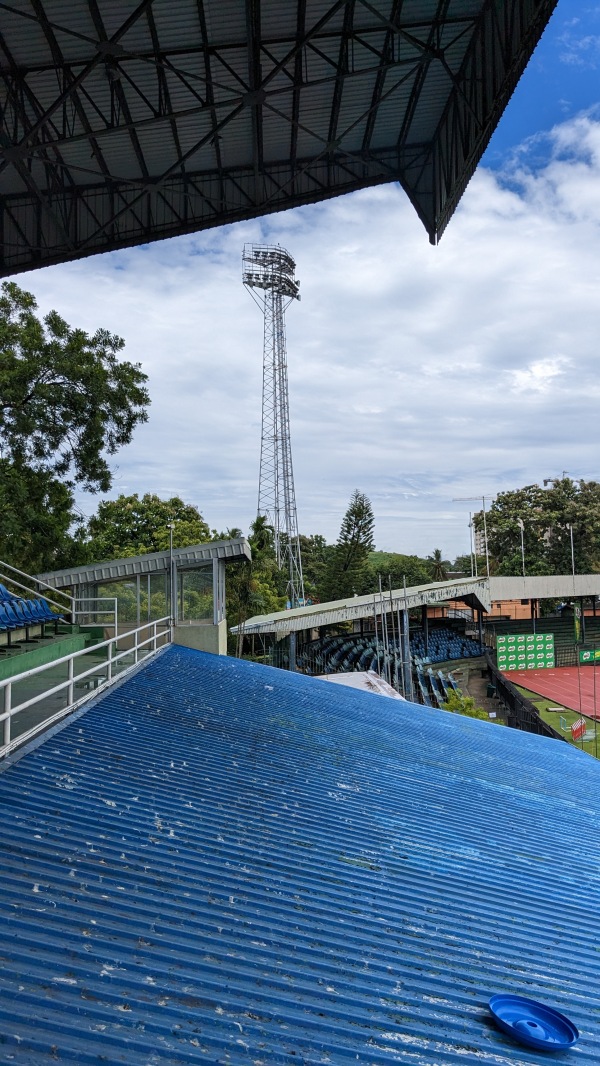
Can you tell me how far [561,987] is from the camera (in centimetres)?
384

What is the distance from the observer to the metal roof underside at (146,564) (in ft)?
53.3

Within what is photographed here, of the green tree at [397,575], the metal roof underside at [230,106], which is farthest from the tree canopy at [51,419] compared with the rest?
the green tree at [397,575]

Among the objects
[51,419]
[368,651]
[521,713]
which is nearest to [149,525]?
[368,651]

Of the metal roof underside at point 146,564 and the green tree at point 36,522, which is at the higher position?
the green tree at point 36,522

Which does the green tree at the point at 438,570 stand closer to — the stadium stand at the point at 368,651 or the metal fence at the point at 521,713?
the stadium stand at the point at 368,651

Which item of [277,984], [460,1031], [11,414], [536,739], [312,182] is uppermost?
[312,182]

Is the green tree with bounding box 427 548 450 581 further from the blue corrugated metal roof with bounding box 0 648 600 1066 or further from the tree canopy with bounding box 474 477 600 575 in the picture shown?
the blue corrugated metal roof with bounding box 0 648 600 1066

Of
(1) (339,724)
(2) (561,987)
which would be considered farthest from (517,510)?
(2) (561,987)

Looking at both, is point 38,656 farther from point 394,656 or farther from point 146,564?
point 394,656

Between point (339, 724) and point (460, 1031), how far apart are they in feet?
22.2

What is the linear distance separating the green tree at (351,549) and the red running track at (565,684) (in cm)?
1635

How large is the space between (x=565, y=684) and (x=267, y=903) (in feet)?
139

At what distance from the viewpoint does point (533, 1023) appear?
3361mm

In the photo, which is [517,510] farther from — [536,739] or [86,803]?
[86,803]
